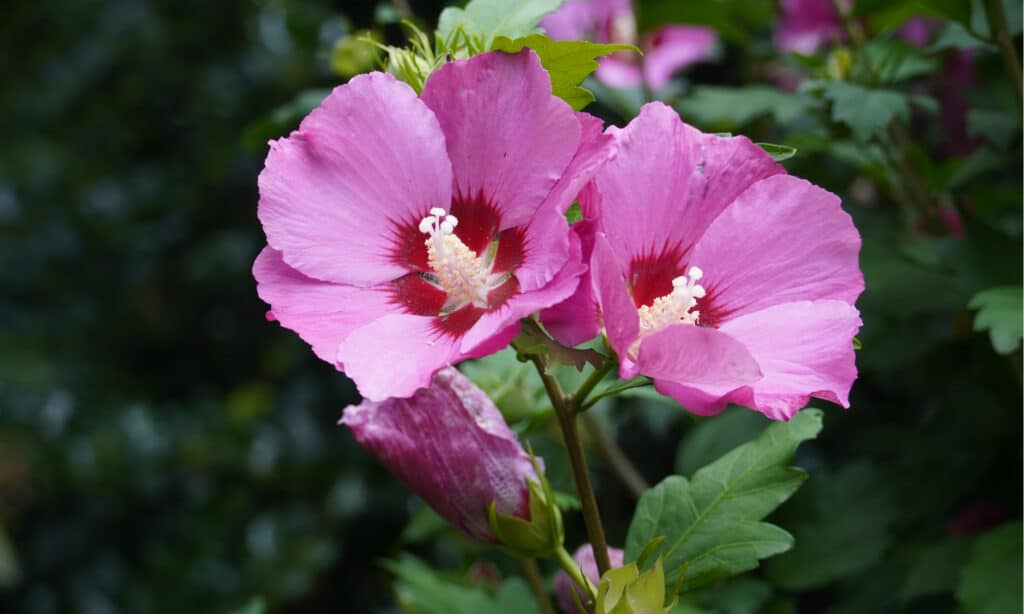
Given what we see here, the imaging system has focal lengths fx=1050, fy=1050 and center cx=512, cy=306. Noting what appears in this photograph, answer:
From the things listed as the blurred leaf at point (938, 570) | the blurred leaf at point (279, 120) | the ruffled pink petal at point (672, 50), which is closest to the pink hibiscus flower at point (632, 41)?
the ruffled pink petal at point (672, 50)

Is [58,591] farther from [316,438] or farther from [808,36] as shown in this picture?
[808,36]

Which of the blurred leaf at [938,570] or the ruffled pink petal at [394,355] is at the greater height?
the ruffled pink petal at [394,355]

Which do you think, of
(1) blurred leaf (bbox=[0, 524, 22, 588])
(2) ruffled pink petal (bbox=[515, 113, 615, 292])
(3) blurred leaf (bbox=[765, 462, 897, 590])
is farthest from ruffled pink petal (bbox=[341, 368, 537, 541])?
(1) blurred leaf (bbox=[0, 524, 22, 588])

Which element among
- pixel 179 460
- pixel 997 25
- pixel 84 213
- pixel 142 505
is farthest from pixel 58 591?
pixel 997 25

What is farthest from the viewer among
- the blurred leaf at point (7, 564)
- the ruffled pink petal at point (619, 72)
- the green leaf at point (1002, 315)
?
the blurred leaf at point (7, 564)

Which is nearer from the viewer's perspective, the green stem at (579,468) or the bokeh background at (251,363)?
the green stem at (579,468)

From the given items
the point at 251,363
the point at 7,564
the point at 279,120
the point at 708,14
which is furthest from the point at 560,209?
the point at 251,363

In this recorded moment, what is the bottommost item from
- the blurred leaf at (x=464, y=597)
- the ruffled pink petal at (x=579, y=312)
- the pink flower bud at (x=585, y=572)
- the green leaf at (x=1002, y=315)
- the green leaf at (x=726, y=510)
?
the blurred leaf at (x=464, y=597)

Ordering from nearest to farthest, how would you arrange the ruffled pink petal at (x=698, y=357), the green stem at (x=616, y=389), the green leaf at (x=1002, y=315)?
the ruffled pink petal at (x=698, y=357) → the green stem at (x=616, y=389) → the green leaf at (x=1002, y=315)

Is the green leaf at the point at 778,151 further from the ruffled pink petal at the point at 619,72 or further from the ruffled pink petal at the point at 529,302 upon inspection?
the ruffled pink petal at the point at 619,72
